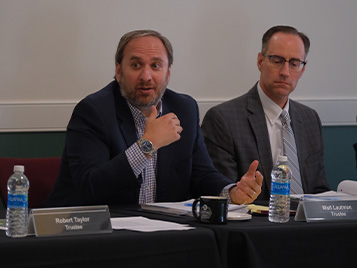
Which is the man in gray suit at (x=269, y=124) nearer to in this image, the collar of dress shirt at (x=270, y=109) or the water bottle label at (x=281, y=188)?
the collar of dress shirt at (x=270, y=109)

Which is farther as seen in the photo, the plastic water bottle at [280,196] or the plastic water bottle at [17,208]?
the plastic water bottle at [280,196]

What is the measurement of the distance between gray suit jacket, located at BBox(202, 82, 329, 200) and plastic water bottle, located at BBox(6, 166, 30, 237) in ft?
5.44

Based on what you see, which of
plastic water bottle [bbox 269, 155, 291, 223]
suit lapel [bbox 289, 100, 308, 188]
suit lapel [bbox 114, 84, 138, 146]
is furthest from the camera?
suit lapel [bbox 289, 100, 308, 188]

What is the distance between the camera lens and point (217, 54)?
12.6 feet

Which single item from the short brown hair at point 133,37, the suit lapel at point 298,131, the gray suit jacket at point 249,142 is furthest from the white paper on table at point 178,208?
the suit lapel at point 298,131

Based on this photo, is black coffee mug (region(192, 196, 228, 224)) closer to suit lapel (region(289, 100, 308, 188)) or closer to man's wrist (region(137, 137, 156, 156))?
man's wrist (region(137, 137, 156, 156))

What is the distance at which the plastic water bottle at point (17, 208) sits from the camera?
148cm

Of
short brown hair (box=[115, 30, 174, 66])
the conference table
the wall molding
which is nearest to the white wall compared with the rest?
the wall molding

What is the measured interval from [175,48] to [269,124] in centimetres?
81

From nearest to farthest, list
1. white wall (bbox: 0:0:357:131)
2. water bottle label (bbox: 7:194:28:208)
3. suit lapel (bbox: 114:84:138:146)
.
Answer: water bottle label (bbox: 7:194:28:208), suit lapel (bbox: 114:84:138:146), white wall (bbox: 0:0:357:131)

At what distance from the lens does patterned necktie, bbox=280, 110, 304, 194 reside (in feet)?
10.5

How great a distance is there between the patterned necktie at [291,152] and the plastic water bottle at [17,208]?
1876 mm

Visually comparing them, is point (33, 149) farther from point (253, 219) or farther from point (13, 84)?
point (253, 219)

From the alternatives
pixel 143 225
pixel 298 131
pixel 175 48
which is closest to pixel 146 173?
→ pixel 143 225
